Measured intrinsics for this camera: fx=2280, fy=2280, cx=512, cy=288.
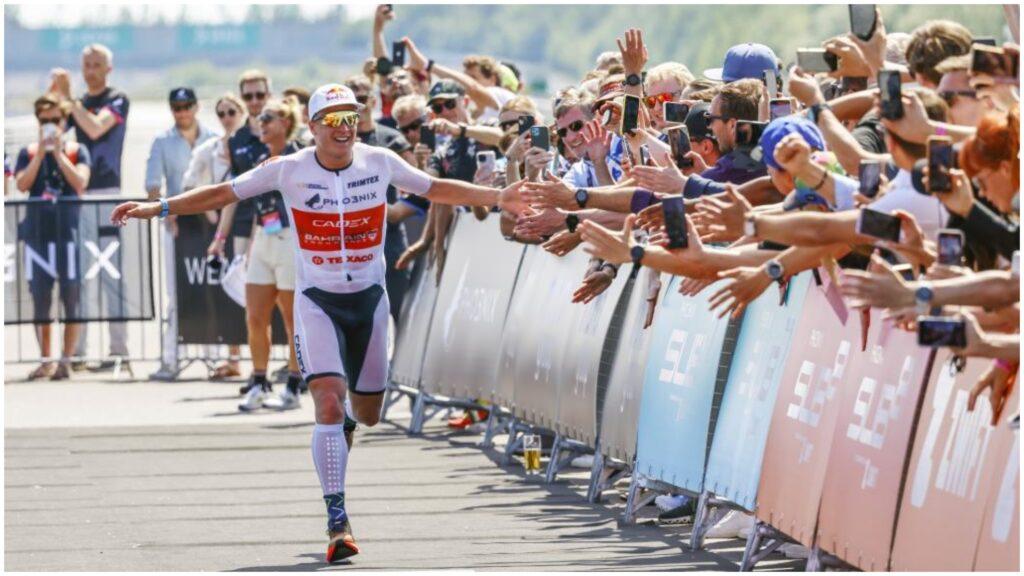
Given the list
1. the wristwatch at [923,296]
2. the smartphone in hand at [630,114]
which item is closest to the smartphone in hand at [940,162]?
the wristwatch at [923,296]

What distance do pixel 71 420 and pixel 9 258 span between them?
3514mm

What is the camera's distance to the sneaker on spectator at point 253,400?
17.4 meters

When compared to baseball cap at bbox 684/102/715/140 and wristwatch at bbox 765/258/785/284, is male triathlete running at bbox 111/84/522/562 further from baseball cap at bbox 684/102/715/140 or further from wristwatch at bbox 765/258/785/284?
wristwatch at bbox 765/258/785/284

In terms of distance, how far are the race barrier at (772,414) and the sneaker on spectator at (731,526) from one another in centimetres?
20

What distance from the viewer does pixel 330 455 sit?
10922mm

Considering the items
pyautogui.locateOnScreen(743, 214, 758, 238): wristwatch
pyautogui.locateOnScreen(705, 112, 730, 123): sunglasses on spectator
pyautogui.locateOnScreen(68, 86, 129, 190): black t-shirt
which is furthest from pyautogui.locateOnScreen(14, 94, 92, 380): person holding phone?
pyautogui.locateOnScreen(743, 214, 758, 238): wristwatch

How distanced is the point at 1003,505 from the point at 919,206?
99 centimetres

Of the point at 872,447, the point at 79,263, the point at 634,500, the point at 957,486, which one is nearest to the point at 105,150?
the point at 79,263

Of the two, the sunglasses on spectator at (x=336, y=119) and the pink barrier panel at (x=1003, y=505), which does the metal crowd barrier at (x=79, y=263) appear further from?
the pink barrier panel at (x=1003, y=505)

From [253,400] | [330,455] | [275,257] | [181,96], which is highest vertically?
[181,96]

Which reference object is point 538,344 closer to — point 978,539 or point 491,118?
point 491,118

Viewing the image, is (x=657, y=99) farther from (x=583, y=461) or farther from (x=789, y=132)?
(x=789, y=132)

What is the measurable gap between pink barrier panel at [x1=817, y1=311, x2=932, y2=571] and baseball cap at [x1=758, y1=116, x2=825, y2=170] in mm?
805

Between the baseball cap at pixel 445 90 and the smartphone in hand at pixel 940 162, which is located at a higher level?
the baseball cap at pixel 445 90
